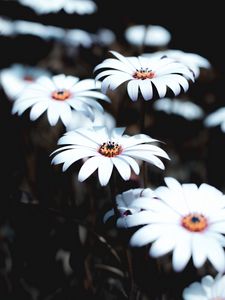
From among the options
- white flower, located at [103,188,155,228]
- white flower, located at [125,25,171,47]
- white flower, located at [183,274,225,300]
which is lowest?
white flower, located at [125,25,171,47]

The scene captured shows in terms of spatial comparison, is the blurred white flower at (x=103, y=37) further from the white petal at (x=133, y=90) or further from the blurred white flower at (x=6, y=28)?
the white petal at (x=133, y=90)

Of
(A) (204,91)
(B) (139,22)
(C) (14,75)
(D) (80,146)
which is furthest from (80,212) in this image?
(B) (139,22)

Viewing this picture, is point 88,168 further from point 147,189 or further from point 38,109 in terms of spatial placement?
point 38,109

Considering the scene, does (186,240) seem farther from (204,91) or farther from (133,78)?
(204,91)

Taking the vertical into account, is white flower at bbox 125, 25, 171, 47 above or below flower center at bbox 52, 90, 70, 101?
below

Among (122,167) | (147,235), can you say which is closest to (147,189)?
(122,167)

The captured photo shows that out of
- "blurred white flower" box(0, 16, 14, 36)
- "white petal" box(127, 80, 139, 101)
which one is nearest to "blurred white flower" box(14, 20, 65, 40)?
"blurred white flower" box(0, 16, 14, 36)

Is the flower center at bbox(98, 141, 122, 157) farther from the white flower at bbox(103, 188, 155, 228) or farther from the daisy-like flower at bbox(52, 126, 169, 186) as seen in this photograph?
the white flower at bbox(103, 188, 155, 228)

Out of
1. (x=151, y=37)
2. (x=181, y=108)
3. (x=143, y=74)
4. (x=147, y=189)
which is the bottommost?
(x=181, y=108)
